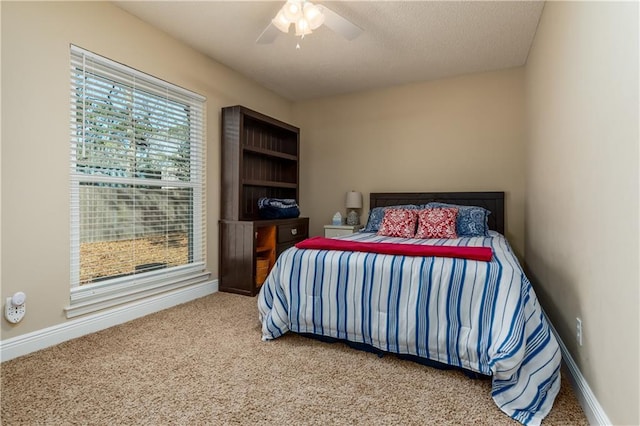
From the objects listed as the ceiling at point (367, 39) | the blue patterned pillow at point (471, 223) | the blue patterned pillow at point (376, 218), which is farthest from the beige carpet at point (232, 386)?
the ceiling at point (367, 39)

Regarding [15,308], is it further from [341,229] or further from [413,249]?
[341,229]

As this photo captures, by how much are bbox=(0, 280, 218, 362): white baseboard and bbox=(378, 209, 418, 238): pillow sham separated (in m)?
1.98

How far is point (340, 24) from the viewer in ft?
8.27

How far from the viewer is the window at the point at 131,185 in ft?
8.01

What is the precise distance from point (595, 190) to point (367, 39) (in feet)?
7.75

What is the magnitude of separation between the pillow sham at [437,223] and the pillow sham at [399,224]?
7 cm

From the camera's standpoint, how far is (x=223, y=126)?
11.9 feet

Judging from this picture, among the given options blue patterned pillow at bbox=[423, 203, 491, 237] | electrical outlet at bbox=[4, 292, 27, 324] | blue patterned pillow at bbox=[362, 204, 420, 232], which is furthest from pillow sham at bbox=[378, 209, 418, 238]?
electrical outlet at bbox=[4, 292, 27, 324]

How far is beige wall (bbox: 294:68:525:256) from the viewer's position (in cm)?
381

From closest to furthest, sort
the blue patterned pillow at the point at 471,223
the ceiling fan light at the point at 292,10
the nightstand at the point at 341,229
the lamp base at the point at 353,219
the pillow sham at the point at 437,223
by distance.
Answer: the ceiling fan light at the point at 292,10 → the pillow sham at the point at 437,223 → the blue patterned pillow at the point at 471,223 → the nightstand at the point at 341,229 → the lamp base at the point at 353,219

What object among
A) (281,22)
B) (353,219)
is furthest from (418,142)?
(281,22)

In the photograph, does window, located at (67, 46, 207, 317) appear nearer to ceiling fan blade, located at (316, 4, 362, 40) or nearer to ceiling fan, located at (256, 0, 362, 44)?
ceiling fan, located at (256, 0, 362, 44)

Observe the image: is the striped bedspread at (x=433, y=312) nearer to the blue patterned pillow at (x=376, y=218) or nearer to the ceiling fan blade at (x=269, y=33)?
the blue patterned pillow at (x=376, y=218)

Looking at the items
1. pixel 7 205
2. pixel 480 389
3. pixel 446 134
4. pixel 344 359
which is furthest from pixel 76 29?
pixel 446 134
